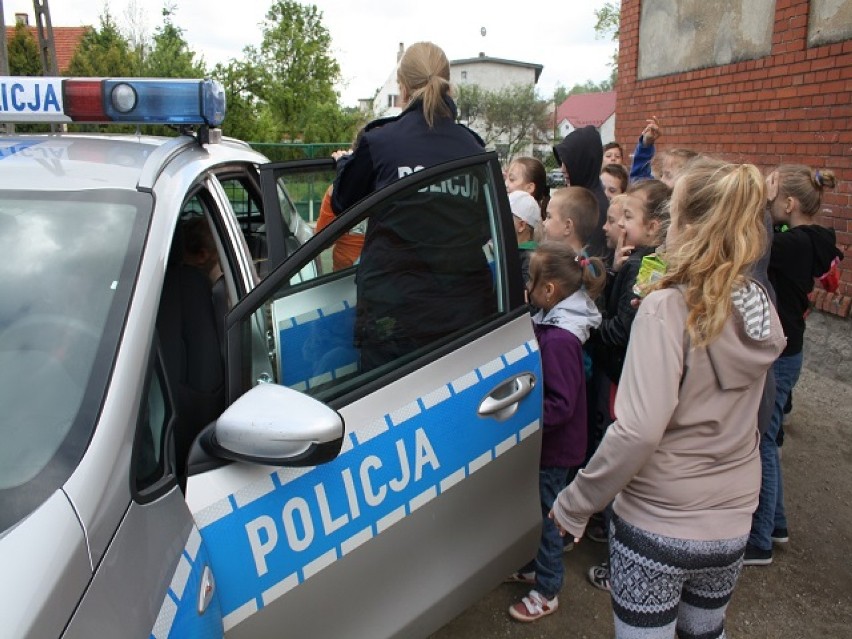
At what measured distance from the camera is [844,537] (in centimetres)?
342

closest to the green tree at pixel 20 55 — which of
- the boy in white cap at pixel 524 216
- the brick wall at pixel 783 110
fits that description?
the brick wall at pixel 783 110

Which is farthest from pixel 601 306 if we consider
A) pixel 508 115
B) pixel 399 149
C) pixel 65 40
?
pixel 508 115

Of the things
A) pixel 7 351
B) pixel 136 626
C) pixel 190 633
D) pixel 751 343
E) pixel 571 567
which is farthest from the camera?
pixel 571 567

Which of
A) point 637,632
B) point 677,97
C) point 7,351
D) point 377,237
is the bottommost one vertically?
point 637,632

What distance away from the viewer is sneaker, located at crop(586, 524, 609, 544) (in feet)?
11.1

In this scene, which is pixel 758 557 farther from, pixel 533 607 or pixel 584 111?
pixel 584 111

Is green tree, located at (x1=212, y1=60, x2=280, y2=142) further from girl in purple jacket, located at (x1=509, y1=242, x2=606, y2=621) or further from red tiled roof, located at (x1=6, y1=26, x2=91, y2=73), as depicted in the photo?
red tiled roof, located at (x1=6, y1=26, x2=91, y2=73)

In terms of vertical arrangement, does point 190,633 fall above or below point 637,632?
above

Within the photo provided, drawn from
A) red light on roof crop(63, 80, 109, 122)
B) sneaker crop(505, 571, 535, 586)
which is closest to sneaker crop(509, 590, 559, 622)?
sneaker crop(505, 571, 535, 586)

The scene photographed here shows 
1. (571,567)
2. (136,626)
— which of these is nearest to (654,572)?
(136,626)

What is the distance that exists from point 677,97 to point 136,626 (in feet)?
22.9

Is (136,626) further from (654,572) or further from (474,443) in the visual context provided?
(654,572)

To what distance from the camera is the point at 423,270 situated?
6.72ft

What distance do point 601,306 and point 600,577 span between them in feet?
3.71
